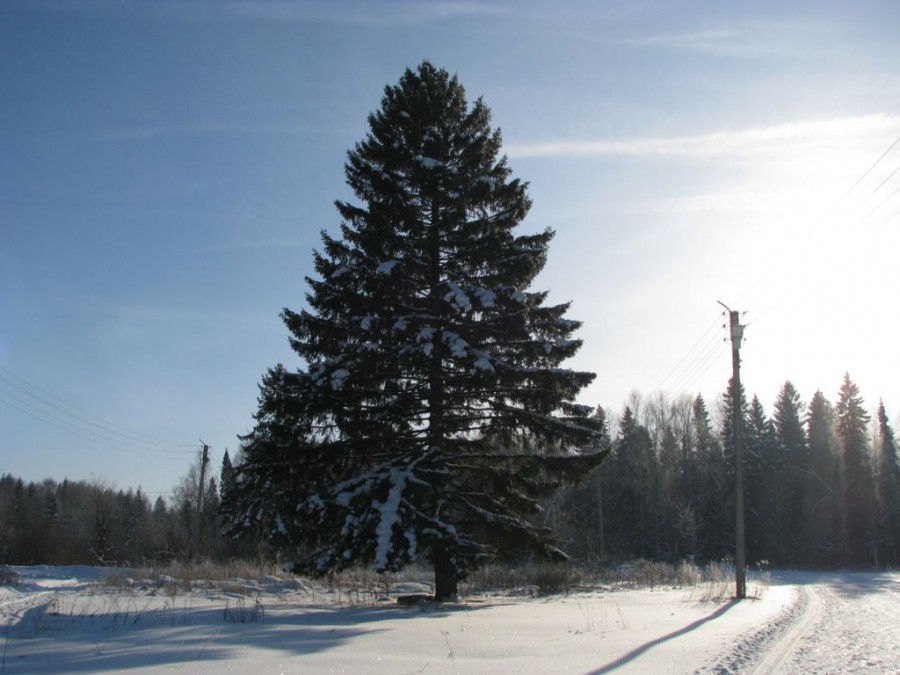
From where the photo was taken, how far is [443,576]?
14055mm

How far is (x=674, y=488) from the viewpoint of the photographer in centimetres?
6238

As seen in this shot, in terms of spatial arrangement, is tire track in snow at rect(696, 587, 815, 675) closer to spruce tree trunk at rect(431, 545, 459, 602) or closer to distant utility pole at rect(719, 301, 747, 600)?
distant utility pole at rect(719, 301, 747, 600)

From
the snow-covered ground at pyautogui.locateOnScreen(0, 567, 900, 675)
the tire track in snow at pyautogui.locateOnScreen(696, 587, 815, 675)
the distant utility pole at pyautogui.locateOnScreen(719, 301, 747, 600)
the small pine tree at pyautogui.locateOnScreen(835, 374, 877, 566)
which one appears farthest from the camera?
the small pine tree at pyautogui.locateOnScreen(835, 374, 877, 566)

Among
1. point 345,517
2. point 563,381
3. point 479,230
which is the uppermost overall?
point 479,230

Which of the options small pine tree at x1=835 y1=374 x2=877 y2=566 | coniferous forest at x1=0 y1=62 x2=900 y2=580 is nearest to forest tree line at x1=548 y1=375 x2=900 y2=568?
small pine tree at x1=835 y1=374 x2=877 y2=566

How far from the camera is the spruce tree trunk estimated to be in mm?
13359

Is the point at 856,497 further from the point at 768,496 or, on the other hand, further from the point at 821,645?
the point at 821,645

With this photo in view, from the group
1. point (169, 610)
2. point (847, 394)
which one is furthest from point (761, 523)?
point (169, 610)

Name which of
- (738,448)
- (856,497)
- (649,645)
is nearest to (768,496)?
(856,497)

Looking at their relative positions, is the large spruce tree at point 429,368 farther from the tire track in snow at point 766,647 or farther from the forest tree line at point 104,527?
the forest tree line at point 104,527

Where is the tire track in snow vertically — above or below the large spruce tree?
below

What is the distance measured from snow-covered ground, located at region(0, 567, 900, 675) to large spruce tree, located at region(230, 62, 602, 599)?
2.16m

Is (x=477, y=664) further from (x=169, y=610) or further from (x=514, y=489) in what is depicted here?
(x=514, y=489)

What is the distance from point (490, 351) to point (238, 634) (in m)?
8.82
